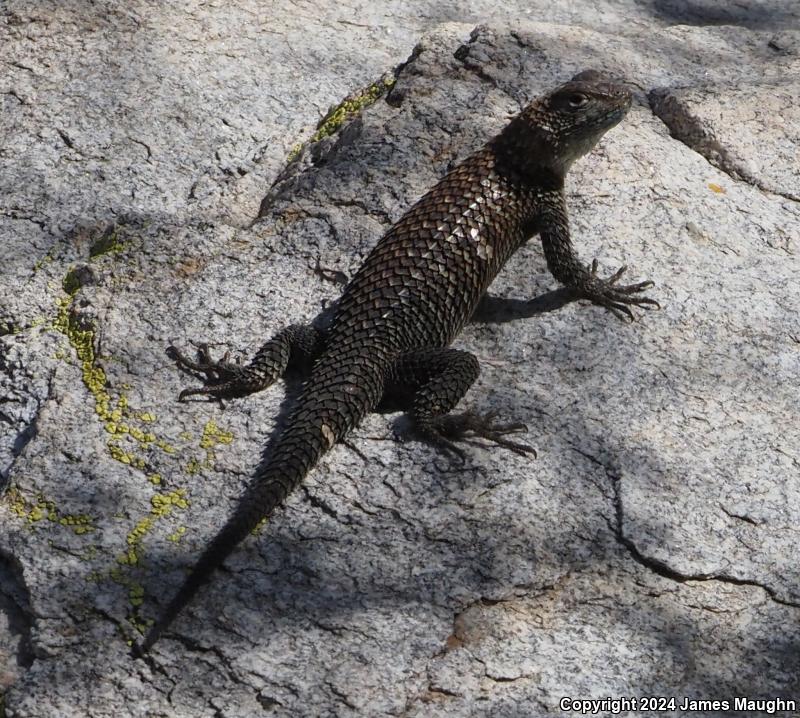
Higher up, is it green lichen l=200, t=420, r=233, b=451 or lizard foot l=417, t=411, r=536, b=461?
lizard foot l=417, t=411, r=536, b=461

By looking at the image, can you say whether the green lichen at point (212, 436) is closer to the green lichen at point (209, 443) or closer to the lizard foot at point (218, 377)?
the green lichen at point (209, 443)

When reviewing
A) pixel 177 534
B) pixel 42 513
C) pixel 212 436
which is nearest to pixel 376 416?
pixel 212 436

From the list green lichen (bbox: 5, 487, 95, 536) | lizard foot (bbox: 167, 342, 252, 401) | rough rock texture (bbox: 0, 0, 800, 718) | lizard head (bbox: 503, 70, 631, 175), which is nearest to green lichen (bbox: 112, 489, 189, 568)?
rough rock texture (bbox: 0, 0, 800, 718)

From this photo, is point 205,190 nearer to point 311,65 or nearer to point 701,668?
point 311,65

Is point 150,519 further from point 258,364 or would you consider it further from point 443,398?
point 443,398

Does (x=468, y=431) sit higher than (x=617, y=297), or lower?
lower

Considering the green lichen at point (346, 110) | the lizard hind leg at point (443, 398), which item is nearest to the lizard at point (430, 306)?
the lizard hind leg at point (443, 398)

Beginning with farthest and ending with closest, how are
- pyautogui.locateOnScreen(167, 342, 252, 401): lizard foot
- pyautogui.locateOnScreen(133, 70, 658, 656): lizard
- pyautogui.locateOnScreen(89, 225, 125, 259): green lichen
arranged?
1. pyautogui.locateOnScreen(89, 225, 125, 259): green lichen
2. pyautogui.locateOnScreen(167, 342, 252, 401): lizard foot
3. pyautogui.locateOnScreen(133, 70, 658, 656): lizard

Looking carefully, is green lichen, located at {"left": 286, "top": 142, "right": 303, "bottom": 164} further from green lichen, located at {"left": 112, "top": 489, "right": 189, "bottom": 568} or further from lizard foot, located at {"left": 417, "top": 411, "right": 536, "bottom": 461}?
green lichen, located at {"left": 112, "top": 489, "right": 189, "bottom": 568}
